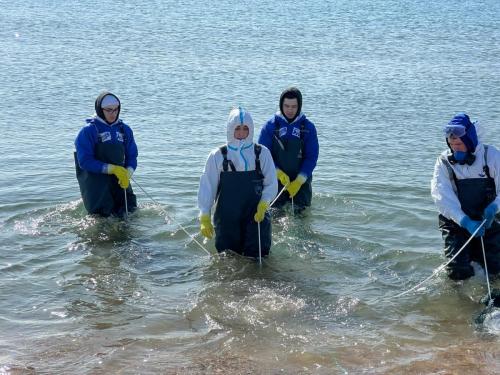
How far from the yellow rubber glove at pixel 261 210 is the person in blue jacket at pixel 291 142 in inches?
65.6

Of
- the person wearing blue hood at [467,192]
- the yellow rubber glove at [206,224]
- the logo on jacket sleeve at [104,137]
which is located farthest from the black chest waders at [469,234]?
the logo on jacket sleeve at [104,137]

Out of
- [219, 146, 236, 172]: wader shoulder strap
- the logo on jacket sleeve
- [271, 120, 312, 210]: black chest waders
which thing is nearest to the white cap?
the logo on jacket sleeve

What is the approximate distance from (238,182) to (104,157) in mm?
2395

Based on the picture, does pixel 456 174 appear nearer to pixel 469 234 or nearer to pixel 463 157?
pixel 463 157

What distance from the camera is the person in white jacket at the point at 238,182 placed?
28.0 ft

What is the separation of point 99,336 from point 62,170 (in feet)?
21.6

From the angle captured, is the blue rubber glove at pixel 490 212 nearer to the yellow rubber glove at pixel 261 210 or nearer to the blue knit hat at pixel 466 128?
the blue knit hat at pixel 466 128

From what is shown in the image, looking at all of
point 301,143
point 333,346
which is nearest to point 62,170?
point 301,143

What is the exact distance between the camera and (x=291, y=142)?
1038cm

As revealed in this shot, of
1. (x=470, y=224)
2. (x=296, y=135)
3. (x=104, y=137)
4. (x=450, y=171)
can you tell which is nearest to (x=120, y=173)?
(x=104, y=137)

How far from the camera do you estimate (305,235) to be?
1039cm

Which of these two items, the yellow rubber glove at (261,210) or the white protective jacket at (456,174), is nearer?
the white protective jacket at (456,174)

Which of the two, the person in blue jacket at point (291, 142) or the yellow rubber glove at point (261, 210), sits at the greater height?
the person in blue jacket at point (291, 142)

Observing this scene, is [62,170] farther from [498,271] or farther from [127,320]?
[498,271]
